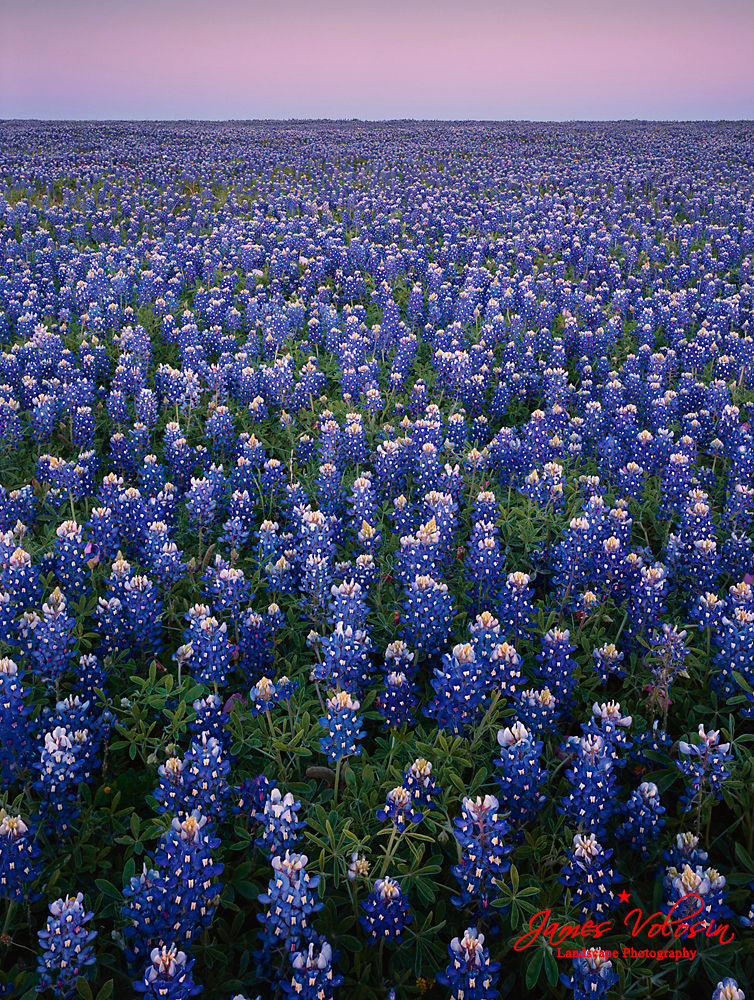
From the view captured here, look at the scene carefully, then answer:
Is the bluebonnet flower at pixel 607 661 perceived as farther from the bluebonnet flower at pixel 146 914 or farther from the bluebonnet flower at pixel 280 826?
the bluebonnet flower at pixel 146 914

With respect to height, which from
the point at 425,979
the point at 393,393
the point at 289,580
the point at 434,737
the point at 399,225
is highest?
the point at 399,225

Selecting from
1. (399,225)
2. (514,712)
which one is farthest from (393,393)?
(399,225)

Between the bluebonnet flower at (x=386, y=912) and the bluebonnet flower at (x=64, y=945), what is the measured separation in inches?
31.4

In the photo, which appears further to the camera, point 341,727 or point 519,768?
point 341,727

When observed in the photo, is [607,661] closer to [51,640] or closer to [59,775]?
[59,775]

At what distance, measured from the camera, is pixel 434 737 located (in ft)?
9.37

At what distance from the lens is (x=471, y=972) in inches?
73.8

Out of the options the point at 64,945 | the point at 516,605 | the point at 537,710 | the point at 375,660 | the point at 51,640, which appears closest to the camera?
the point at 64,945

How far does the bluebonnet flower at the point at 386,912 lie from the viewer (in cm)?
207

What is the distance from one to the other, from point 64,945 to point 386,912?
917 millimetres

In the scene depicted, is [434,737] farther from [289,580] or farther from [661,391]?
[661,391]

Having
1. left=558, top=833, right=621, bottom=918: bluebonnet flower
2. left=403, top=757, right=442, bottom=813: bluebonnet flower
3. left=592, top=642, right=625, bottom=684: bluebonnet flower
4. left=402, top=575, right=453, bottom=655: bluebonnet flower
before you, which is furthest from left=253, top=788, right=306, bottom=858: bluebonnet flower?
left=592, top=642, right=625, bottom=684: bluebonnet flower

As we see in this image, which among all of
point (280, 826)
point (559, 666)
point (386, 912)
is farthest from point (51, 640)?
point (559, 666)

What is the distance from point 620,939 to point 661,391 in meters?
5.00
